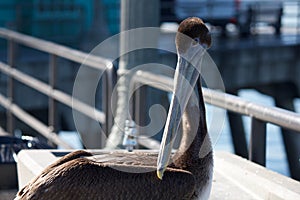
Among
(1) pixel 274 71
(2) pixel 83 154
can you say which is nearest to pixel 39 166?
(2) pixel 83 154

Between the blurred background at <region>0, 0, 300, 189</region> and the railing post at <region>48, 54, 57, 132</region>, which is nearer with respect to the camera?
the railing post at <region>48, 54, 57, 132</region>

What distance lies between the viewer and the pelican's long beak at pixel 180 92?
366cm

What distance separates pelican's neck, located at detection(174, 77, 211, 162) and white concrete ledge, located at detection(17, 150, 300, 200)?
53 centimetres

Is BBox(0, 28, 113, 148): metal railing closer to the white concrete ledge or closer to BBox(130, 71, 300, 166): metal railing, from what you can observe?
BBox(130, 71, 300, 166): metal railing

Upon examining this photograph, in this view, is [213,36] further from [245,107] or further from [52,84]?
[245,107]

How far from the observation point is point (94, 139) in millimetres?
10406

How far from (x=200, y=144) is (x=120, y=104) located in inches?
98.8

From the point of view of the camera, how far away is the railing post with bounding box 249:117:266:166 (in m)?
5.07

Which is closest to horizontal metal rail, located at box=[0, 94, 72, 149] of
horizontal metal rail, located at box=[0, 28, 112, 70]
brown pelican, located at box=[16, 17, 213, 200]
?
horizontal metal rail, located at box=[0, 28, 112, 70]

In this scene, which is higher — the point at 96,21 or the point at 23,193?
the point at 23,193

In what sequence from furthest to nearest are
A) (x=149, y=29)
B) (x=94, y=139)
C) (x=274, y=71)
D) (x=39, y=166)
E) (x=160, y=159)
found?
(x=274, y=71)
(x=94, y=139)
(x=149, y=29)
(x=39, y=166)
(x=160, y=159)

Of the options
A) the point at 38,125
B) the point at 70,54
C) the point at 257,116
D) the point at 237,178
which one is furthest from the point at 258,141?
the point at 38,125

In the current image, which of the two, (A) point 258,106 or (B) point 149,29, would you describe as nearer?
(A) point 258,106

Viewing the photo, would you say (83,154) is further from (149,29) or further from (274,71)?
(274,71)
